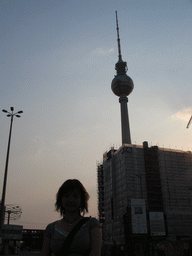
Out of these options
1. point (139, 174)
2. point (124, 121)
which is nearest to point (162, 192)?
point (139, 174)

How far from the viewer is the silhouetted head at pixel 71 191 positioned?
2389 millimetres

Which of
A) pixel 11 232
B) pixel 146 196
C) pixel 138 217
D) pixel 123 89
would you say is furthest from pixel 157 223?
pixel 123 89

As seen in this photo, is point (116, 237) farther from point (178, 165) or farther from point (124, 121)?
point (124, 121)

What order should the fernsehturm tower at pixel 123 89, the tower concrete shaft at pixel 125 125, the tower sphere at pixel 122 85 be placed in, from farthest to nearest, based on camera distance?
the tower sphere at pixel 122 85 → the fernsehturm tower at pixel 123 89 → the tower concrete shaft at pixel 125 125

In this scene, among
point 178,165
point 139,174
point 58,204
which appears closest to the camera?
point 58,204

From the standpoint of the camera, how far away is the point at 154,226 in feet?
157

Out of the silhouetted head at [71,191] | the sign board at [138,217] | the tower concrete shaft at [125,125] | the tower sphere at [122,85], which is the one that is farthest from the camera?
the tower sphere at [122,85]

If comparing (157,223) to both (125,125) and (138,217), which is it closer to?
(138,217)

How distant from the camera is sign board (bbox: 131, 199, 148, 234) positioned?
45656 millimetres

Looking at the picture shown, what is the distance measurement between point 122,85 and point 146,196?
47.6 meters

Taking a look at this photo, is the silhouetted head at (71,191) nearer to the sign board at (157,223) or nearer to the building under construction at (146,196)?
the building under construction at (146,196)

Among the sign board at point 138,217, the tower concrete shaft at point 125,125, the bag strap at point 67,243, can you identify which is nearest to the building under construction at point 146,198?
the sign board at point 138,217

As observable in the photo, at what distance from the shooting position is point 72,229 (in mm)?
2090

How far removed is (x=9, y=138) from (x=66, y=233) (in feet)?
58.5
